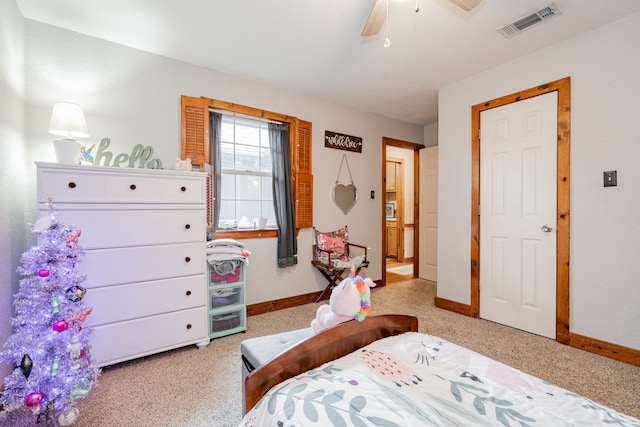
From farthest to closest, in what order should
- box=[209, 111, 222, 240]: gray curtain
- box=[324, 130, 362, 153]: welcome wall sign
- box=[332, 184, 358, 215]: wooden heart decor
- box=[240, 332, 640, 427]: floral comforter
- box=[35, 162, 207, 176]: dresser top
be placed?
1. box=[332, 184, 358, 215]: wooden heart decor
2. box=[324, 130, 362, 153]: welcome wall sign
3. box=[209, 111, 222, 240]: gray curtain
4. box=[35, 162, 207, 176]: dresser top
5. box=[240, 332, 640, 427]: floral comforter

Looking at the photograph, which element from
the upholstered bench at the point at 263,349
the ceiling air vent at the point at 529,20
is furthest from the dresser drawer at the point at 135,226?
the ceiling air vent at the point at 529,20

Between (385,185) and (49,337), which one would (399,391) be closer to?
(49,337)

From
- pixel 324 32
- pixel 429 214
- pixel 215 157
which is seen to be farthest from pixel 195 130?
pixel 429 214

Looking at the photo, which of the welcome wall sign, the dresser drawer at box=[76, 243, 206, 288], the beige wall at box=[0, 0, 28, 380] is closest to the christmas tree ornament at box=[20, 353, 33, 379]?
the beige wall at box=[0, 0, 28, 380]

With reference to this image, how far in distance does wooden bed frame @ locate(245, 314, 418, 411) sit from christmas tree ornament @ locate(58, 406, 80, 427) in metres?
1.29

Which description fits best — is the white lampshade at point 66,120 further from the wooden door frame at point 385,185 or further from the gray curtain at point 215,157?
the wooden door frame at point 385,185

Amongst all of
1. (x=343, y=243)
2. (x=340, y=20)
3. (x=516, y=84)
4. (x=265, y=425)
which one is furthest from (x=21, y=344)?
(x=516, y=84)

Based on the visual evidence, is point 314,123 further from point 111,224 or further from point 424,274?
point 424,274

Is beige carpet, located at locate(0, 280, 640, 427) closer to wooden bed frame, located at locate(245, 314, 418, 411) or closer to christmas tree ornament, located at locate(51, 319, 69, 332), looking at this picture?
christmas tree ornament, located at locate(51, 319, 69, 332)

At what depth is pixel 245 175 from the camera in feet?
10.8

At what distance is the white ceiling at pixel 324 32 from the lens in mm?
2061

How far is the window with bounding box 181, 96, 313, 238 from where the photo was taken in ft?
9.35

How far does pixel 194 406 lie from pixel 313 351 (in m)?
1.08

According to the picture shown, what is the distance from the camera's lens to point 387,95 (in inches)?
143
